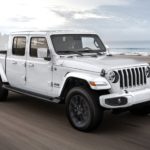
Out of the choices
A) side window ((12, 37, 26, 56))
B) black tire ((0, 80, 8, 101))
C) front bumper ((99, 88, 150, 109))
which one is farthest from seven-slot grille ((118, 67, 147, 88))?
black tire ((0, 80, 8, 101))

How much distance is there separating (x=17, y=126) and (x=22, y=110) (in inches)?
58.7

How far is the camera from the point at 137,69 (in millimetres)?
6258

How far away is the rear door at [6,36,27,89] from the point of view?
7.73 m

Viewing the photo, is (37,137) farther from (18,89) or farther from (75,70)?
(18,89)

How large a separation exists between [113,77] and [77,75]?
0.64 meters

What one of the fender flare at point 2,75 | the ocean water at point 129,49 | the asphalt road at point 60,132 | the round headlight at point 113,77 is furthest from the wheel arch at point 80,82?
the ocean water at point 129,49

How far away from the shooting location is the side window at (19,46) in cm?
786

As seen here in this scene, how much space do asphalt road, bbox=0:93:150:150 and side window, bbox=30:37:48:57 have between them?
4.43 ft

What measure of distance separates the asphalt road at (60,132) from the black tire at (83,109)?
161 millimetres

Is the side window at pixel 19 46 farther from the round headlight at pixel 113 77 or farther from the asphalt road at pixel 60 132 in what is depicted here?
the round headlight at pixel 113 77

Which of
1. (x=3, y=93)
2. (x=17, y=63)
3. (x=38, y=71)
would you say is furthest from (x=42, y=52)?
(x=3, y=93)

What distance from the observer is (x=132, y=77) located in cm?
612

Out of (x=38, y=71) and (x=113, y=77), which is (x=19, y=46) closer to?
(x=38, y=71)

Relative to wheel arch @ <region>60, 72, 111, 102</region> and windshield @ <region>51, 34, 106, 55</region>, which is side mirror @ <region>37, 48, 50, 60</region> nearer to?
windshield @ <region>51, 34, 106, 55</region>
